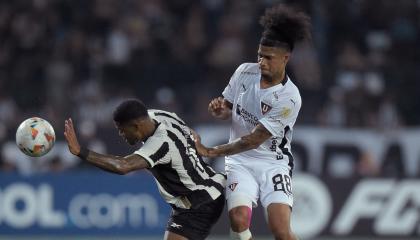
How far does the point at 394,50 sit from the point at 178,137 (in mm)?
9081

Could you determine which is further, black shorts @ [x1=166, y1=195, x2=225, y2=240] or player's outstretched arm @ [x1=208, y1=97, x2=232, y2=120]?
player's outstretched arm @ [x1=208, y1=97, x2=232, y2=120]

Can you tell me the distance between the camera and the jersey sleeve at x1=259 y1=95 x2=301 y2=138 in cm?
923

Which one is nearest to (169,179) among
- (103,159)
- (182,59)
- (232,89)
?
(103,159)

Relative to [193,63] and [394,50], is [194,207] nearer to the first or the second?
[193,63]

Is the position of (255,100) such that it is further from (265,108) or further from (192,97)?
(192,97)

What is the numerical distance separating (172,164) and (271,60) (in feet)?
3.93

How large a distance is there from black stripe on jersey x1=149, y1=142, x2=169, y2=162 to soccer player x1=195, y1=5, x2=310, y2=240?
431 millimetres

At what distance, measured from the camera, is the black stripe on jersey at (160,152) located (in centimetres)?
852

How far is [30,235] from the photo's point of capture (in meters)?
14.1

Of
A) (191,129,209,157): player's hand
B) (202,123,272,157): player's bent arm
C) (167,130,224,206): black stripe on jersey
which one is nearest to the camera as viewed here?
(167,130,224,206): black stripe on jersey

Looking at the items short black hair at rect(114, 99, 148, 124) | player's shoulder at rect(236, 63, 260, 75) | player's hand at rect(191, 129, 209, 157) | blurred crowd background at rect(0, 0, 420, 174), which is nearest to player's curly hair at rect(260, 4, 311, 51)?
player's shoulder at rect(236, 63, 260, 75)

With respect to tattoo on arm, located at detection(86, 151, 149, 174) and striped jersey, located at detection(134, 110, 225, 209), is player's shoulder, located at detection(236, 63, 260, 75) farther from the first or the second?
tattoo on arm, located at detection(86, 151, 149, 174)

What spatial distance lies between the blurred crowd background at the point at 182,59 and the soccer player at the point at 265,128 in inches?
223

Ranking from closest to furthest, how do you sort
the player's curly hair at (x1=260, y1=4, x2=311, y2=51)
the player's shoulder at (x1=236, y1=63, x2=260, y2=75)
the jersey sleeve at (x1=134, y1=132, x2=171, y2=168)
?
the jersey sleeve at (x1=134, y1=132, x2=171, y2=168) < the player's curly hair at (x1=260, y1=4, x2=311, y2=51) < the player's shoulder at (x1=236, y1=63, x2=260, y2=75)
